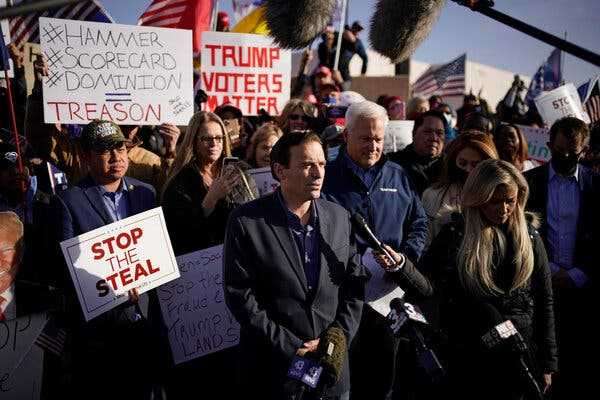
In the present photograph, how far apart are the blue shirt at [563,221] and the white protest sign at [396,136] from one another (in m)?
1.57

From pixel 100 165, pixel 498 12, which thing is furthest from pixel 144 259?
→ pixel 498 12

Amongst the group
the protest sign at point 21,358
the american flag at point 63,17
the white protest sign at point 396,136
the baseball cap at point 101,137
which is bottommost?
the protest sign at point 21,358

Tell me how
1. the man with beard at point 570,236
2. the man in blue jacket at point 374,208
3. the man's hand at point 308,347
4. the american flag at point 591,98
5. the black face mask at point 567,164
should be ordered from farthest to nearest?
the american flag at point 591,98 < the black face mask at point 567,164 < the man with beard at point 570,236 < the man in blue jacket at point 374,208 < the man's hand at point 308,347

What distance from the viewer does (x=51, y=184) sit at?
4.54 m

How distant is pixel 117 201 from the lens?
146 inches

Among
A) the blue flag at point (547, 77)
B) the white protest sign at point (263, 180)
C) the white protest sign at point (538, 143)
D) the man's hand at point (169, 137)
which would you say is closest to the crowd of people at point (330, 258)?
the white protest sign at point (263, 180)

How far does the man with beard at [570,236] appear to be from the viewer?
457cm

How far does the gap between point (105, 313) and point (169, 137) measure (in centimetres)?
205

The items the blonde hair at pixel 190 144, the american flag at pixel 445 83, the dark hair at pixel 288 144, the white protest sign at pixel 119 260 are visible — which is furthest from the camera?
the american flag at pixel 445 83

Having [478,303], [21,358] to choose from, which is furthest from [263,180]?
[21,358]

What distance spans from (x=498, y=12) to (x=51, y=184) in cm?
381

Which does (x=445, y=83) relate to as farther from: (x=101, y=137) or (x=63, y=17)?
(x=101, y=137)

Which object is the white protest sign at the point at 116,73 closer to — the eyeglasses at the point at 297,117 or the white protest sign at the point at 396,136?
the eyeglasses at the point at 297,117

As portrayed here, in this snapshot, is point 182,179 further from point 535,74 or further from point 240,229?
point 535,74
